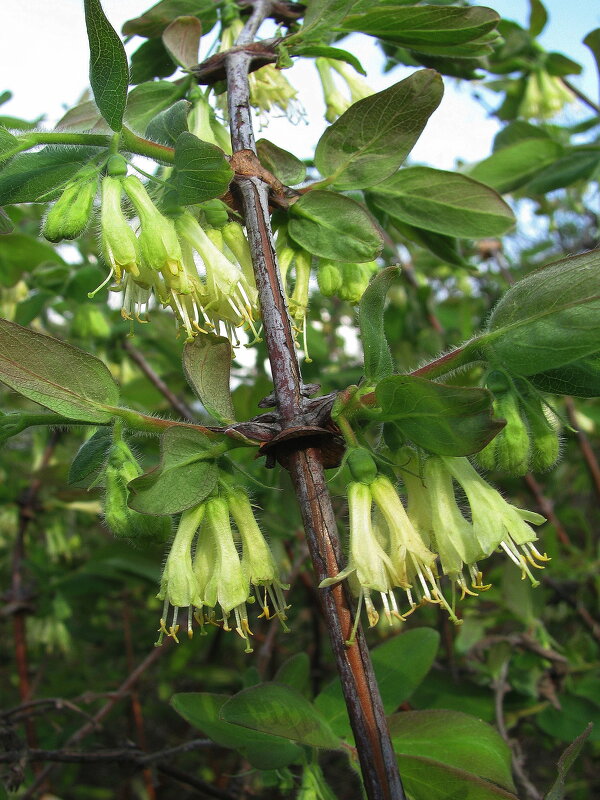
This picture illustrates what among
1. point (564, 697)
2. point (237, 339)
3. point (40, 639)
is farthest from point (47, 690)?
point (237, 339)

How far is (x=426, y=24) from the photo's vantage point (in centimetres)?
155

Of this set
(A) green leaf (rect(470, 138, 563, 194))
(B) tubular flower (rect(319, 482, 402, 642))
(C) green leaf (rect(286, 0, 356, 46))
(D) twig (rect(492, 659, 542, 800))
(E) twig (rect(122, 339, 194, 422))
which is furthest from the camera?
(E) twig (rect(122, 339, 194, 422))

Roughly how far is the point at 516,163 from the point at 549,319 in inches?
64.1

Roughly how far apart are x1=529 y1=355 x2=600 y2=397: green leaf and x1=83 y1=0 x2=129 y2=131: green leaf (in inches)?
31.3

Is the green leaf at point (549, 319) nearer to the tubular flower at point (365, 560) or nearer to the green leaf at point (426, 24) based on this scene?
the tubular flower at point (365, 560)

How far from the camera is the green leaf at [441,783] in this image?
3.65 ft

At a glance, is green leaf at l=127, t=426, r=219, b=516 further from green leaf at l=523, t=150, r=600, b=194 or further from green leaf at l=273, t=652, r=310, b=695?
green leaf at l=523, t=150, r=600, b=194

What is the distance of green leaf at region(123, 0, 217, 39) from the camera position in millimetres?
1767

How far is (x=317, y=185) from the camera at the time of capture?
1443mm

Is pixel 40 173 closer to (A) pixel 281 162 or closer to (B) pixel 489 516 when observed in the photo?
(A) pixel 281 162

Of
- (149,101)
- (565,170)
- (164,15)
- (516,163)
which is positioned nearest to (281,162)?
(149,101)

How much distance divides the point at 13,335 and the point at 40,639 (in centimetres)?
275

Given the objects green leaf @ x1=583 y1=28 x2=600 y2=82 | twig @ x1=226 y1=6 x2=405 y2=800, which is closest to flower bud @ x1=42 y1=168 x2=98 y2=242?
twig @ x1=226 y1=6 x2=405 y2=800

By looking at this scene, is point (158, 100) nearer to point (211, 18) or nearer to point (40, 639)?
point (211, 18)
